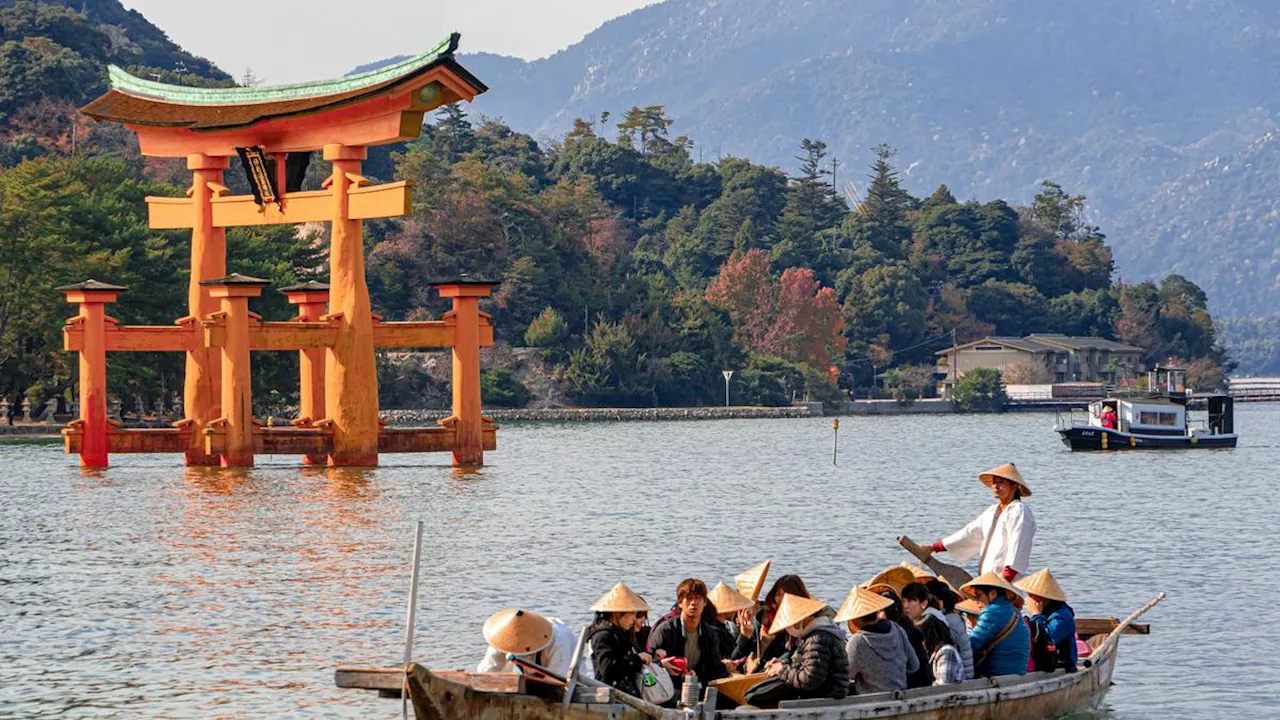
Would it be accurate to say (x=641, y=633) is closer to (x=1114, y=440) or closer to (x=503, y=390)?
(x=1114, y=440)

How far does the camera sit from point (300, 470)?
4778 cm

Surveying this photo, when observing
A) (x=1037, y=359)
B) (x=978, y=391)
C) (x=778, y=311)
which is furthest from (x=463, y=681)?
(x=1037, y=359)

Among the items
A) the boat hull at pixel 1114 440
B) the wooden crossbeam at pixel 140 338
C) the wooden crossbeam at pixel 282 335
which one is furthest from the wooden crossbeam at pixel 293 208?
the boat hull at pixel 1114 440

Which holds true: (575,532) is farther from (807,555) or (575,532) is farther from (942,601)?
(942,601)

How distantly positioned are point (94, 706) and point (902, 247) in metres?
143

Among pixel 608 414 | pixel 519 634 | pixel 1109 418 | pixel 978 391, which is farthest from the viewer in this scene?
pixel 978 391

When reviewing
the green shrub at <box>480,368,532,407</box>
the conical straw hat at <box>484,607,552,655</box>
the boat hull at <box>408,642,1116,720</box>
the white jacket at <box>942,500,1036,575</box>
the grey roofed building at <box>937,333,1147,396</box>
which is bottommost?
the boat hull at <box>408,642,1116,720</box>

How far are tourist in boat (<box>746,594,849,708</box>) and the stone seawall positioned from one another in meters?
79.7

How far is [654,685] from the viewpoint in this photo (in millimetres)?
14594

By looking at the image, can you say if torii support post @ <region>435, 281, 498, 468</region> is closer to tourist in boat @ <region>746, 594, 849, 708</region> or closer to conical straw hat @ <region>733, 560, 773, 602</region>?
conical straw hat @ <region>733, 560, 773, 602</region>

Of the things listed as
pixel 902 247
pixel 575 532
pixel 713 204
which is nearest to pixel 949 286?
pixel 902 247

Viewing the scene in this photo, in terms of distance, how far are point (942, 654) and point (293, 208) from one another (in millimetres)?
32080

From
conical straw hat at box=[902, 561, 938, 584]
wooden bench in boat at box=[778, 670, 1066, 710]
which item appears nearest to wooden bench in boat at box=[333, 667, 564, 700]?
wooden bench in boat at box=[778, 670, 1066, 710]

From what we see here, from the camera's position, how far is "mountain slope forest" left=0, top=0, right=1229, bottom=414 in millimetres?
67375
